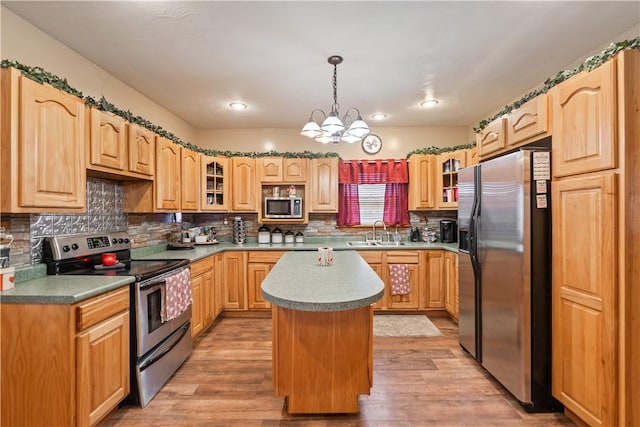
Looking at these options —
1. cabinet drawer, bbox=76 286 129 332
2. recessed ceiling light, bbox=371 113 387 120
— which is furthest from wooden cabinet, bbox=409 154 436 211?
cabinet drawer, bbox=76 286 129 332

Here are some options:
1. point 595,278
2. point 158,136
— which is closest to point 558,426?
point 595,278

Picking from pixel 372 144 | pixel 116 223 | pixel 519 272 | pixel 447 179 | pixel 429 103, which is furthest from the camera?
pixel 372 144

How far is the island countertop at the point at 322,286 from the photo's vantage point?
1.38 metres

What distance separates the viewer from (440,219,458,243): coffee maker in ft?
13.4

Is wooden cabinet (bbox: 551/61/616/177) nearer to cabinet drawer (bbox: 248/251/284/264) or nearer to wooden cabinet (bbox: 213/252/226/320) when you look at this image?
cabinet drawer (bbox: 248/251/284/264)

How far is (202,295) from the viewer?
10.3 ft

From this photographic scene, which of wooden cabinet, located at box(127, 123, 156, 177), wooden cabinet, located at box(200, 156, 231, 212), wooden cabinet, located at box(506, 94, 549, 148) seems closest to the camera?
wooden cabinet, located at box(506, 94, 549, 148)

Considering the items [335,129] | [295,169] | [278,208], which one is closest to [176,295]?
[335,129]

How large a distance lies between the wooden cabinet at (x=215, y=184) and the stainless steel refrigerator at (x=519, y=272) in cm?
316

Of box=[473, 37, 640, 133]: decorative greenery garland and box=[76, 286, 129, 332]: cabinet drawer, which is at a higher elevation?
box=[473, 37, 640, 133]: decorative greenery garland

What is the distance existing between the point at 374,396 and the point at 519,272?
4.38ft

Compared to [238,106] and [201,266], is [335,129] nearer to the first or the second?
[238,106]

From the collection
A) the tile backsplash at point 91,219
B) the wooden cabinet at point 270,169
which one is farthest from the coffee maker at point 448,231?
the tile backsplash at point 91,219

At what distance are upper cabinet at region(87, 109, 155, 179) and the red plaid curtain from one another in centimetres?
250
